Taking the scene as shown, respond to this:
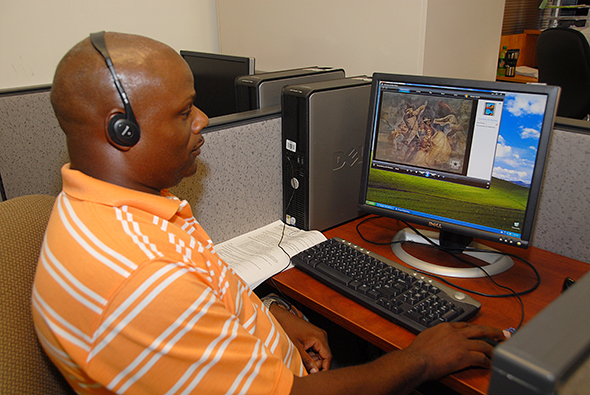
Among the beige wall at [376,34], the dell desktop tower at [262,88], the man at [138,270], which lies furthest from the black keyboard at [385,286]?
the beige wall at [376,34]

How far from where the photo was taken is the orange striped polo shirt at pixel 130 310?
54cm

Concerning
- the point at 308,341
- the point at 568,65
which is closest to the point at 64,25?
the point at 308,341

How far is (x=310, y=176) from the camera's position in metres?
1.19

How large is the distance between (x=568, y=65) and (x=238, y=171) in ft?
8.72

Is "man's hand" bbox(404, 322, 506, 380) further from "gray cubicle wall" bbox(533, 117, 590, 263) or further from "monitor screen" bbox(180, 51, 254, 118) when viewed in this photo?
"monitor screen" bbox(180, 51, 254, 118)

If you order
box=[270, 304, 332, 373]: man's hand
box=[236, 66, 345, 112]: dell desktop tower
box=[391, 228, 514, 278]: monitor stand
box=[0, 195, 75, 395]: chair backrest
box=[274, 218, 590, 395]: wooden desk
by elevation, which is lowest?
box=[270, 304, 332, 373]: man's hand

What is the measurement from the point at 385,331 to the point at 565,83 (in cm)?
286

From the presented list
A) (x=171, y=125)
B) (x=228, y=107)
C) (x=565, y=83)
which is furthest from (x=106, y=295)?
(x=565, y=83)

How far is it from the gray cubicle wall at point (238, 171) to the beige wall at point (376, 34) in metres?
0.58

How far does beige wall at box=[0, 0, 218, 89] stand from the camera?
180cm

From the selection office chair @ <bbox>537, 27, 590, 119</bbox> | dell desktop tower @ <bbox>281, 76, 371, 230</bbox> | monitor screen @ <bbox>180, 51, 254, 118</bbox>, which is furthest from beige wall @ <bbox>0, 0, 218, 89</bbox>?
office chair @ <bbox>537, 27, 590, 119</bbox>

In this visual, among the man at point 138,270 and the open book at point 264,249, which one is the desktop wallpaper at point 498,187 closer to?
the open book at point 264,249

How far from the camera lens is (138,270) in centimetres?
55

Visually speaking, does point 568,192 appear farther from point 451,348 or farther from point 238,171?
point 238,171
